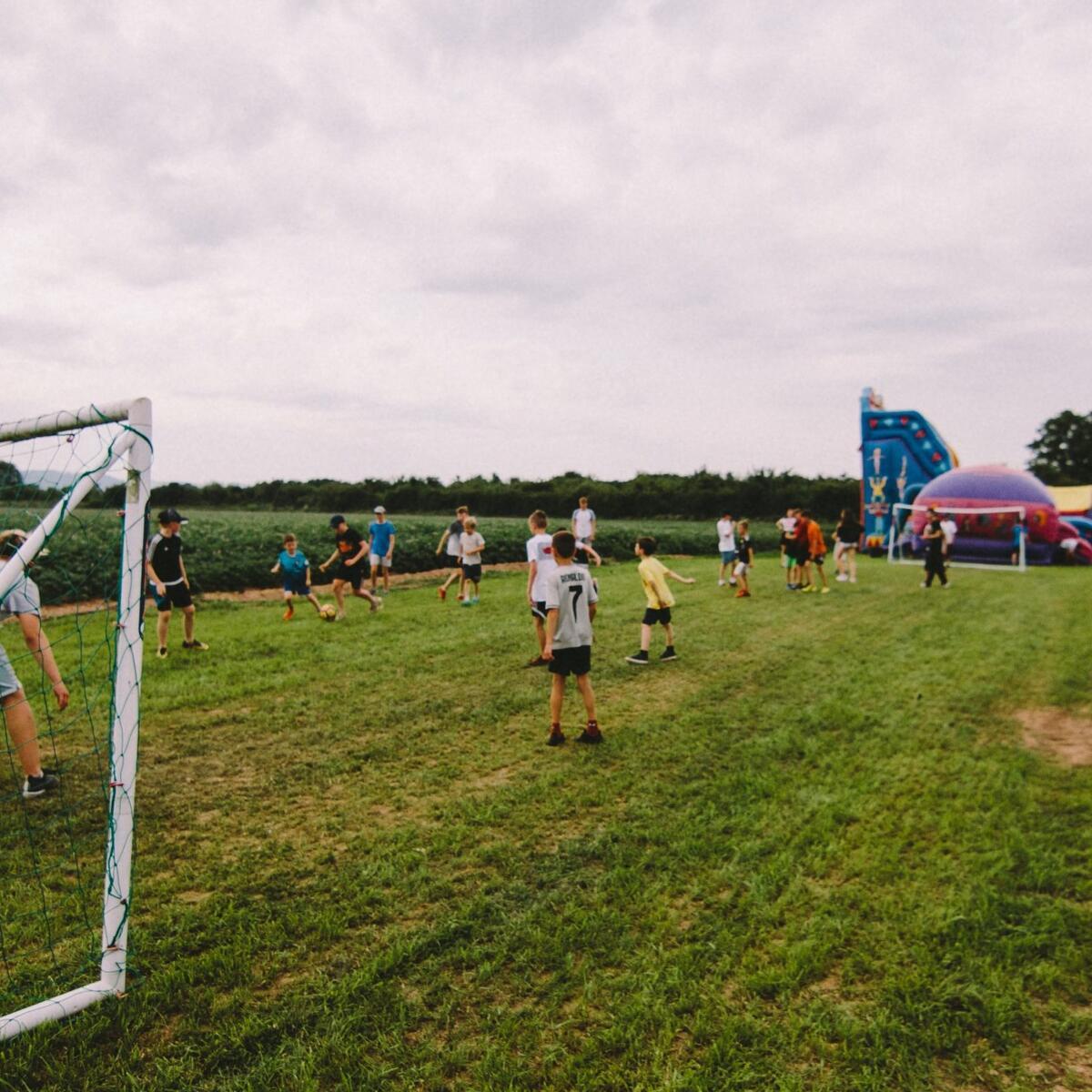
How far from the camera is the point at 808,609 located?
14.1 meters

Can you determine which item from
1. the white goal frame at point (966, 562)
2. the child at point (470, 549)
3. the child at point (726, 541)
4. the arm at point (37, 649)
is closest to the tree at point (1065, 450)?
the white goal frame at point (966, 562)

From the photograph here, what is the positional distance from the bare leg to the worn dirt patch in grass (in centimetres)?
772

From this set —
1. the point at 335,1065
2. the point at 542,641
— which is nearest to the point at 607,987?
the point at 335,1065

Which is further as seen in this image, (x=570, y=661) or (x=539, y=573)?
(x=539, y=573)

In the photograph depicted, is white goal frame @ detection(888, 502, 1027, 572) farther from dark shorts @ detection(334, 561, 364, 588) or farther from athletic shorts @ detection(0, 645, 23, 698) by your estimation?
athletic shorts @ detection(0, 645, 23, 698)

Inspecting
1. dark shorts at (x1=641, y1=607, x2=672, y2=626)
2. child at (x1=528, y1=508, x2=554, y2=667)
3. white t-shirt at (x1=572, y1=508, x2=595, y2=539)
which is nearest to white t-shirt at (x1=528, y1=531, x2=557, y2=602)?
child at (x1=528, y1=508, x2=554, y2=667)

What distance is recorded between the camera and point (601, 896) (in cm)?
393

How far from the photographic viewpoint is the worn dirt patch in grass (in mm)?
6158

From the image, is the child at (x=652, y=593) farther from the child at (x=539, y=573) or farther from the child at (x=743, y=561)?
the child at (x=743, y=561)

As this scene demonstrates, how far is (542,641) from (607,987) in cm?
635

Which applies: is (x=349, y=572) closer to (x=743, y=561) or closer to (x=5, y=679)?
(x=5, y=679)

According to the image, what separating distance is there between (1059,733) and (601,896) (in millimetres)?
5145

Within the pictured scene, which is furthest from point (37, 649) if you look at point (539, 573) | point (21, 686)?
point (539, 573)

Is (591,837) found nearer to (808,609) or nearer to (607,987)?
(607,987)
